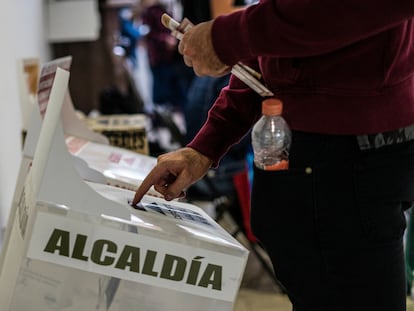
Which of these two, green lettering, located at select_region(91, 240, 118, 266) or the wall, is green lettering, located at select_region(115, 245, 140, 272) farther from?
the wall

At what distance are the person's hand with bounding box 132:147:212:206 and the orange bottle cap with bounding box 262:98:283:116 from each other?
0.70ft

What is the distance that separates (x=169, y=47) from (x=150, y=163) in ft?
9.13

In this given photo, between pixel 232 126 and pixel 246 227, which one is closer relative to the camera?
pixel 232 126

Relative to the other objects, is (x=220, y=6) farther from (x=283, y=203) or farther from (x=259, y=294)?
(x=283, y=203)

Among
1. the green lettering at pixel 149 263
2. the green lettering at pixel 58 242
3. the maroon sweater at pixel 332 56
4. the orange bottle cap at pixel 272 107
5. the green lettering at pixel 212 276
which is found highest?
the maroon sweater at pixel 332 56

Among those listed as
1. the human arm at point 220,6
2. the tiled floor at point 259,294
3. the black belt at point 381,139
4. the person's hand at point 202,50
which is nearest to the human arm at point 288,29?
the person's hand at point 202,50

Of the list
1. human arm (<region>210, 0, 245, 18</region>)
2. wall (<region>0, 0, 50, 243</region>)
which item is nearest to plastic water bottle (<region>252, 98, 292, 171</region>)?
wall (<region>0, 0, 50, 243</region>)

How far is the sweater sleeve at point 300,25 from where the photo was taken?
2.57 ft

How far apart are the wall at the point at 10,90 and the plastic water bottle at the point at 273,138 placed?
137 centimetres

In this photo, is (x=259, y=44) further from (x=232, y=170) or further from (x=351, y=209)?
(x=232, y=170)

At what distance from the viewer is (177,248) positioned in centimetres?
89

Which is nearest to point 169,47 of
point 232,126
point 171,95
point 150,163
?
point 171,95

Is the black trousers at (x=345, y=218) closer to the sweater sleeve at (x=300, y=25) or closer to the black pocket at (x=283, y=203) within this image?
the black pocket at (x=283, y=203)

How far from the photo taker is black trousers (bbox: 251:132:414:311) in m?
0.91
